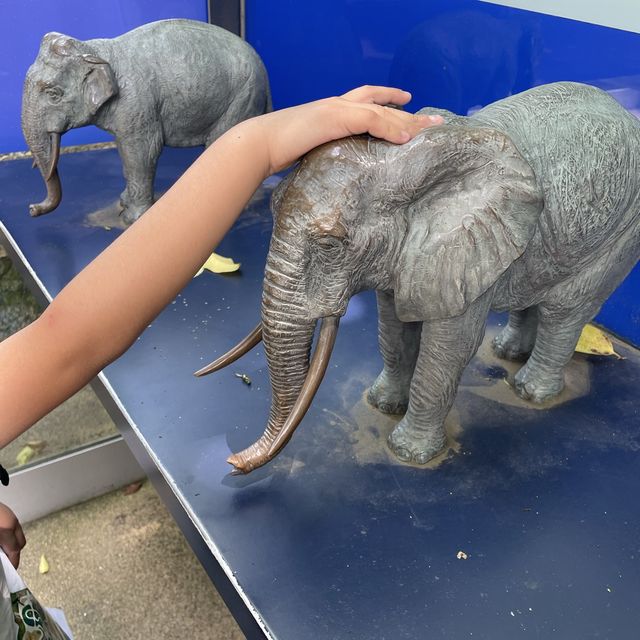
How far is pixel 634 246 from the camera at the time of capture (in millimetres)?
1064

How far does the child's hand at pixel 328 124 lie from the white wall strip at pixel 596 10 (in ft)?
2.16

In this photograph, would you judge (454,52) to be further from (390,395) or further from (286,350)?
(286,350)

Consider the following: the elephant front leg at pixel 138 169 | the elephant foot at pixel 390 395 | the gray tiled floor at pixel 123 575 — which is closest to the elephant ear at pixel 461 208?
the elephant foot at pixel 390 395

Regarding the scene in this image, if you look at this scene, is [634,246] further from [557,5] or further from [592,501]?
[557,5]

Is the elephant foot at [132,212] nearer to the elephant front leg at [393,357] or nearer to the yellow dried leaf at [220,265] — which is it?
the yellow dried leaf at [220,265]

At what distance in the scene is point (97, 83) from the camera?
1562 mm

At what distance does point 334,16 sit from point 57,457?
53.5 inches

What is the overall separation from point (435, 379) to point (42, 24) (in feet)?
5.95

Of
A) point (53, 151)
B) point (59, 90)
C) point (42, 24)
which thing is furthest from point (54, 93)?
point (42, 24)

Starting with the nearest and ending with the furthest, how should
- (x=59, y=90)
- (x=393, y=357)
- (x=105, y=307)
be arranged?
1. (x=105, y=307)
2. (x=393, y=357)
3. (x=59, y=90)

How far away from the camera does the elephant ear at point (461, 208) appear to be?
2.51ft

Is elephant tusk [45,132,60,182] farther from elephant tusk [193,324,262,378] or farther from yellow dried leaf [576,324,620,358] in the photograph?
yellow dried leaf [576,324,620,358]

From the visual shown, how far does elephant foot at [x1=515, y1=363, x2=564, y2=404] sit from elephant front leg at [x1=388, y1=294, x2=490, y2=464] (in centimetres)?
23

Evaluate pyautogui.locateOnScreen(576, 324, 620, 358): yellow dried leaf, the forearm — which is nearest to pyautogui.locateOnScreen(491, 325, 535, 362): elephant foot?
pyautogui.locateOnScreen(576, 324, 620, 358): yellow dried leaf
